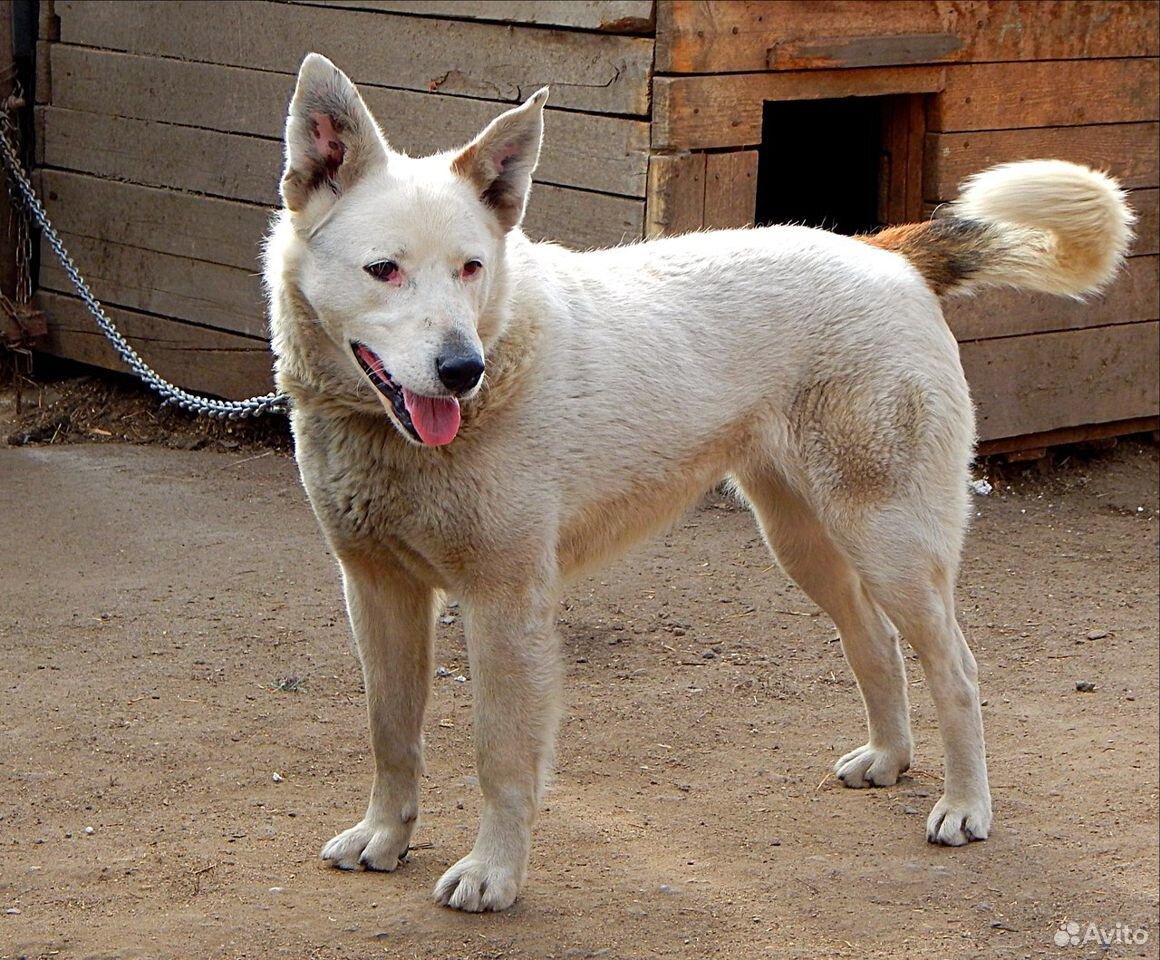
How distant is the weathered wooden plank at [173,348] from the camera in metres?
6.67

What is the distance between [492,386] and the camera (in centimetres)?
309

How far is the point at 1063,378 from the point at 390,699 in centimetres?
414

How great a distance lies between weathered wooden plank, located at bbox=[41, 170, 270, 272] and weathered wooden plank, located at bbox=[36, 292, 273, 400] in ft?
0.96

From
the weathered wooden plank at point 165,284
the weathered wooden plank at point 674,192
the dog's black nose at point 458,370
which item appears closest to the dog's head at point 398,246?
the dog's black nose at point 458,370

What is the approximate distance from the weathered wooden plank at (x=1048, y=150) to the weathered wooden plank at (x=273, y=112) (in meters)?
1.33

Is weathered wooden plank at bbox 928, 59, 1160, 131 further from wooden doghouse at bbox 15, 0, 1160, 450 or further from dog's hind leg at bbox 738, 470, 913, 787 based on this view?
dog's hind leg at bbox 738, 470, 913, 787

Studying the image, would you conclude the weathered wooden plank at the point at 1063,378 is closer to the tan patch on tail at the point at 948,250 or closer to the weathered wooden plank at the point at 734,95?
the weathered wooden plank at the point at 734,95

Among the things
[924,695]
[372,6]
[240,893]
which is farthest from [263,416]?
[240,893]

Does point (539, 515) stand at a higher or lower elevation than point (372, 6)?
lower

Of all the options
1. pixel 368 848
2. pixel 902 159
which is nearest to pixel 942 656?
pixel 368 848

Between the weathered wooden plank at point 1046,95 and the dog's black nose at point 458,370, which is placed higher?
the weathered wooden plank at point 1046,95

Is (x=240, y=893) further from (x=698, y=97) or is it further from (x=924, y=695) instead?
(x=698, y=97)

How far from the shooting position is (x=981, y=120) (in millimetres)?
6016

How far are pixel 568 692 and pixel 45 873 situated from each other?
5.38 feet
